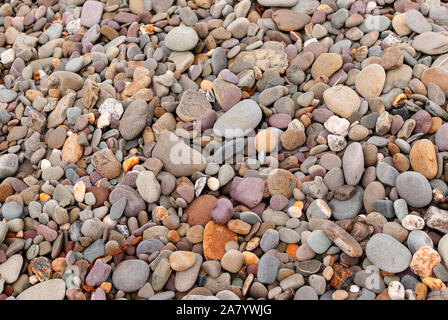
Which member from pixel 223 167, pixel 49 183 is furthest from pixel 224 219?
pixel 49 183

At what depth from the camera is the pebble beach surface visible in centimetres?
153

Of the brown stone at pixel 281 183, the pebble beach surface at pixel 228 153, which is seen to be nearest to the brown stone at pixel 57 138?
the pebble beach surface at pixel 228 153

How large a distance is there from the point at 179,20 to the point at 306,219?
4.67 ft

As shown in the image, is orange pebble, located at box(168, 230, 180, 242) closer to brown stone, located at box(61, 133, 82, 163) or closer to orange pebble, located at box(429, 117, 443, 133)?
brown stone, located at box(61, 133, 82, 163)

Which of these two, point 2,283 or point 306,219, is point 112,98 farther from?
point 306,219

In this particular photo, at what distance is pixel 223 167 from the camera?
1.82 m

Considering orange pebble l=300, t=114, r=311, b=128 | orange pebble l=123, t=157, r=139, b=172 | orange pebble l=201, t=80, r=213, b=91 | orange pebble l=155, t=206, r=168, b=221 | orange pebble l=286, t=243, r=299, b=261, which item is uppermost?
orange pebble l=201, t=80, r=213, b=91

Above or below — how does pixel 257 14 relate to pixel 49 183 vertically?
above

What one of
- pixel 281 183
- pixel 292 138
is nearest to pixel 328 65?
pixel 292 138

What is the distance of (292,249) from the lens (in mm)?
1604

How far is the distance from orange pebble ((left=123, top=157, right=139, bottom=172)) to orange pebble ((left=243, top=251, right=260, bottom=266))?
2.16 feet

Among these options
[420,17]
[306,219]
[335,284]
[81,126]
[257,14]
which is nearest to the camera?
[335,284]

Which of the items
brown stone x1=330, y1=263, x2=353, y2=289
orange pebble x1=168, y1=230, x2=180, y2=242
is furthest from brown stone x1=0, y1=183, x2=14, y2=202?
brown stone x1=330, y1=263, x2=353, y2=289

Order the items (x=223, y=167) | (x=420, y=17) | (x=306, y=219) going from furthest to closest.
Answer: (x=420, y=17) → (x=223, y=167) → (x=306, y=219)
